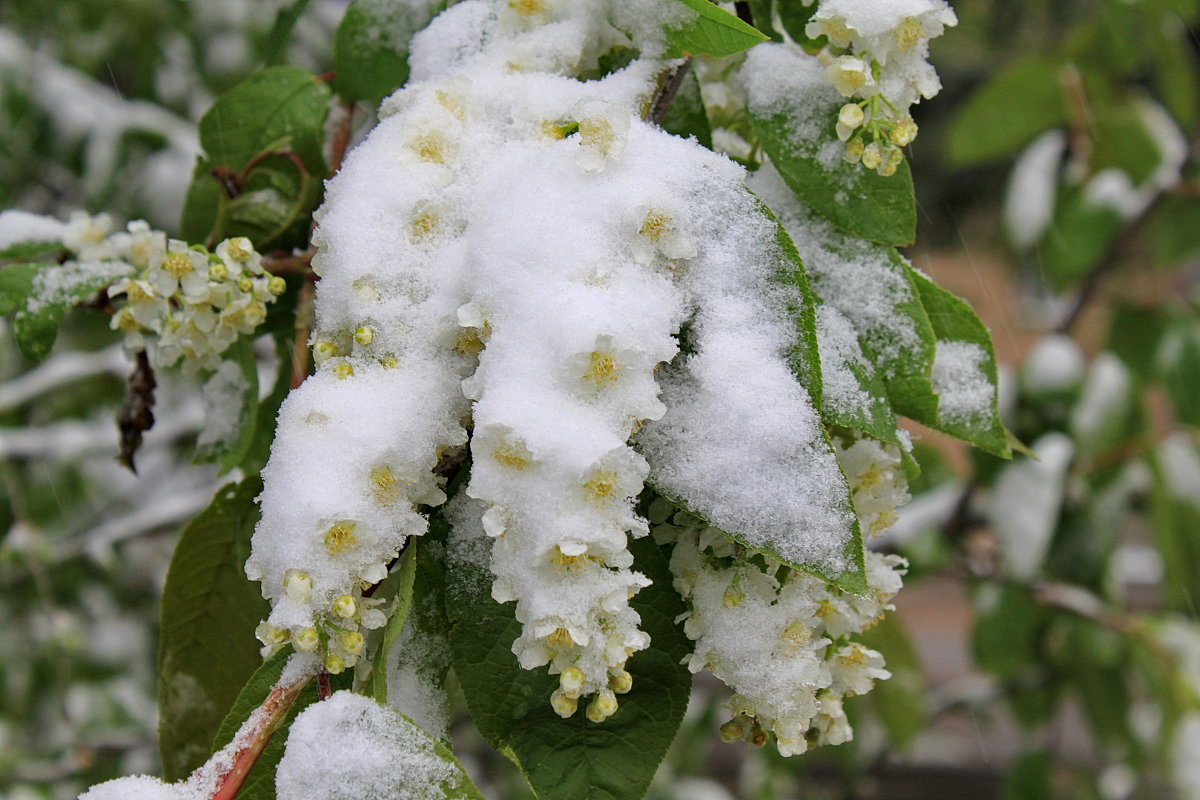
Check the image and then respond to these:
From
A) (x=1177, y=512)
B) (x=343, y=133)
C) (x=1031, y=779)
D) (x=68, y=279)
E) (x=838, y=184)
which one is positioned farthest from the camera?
(x=1031, y=779)

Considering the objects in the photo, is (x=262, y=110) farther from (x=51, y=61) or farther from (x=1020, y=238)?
(x=51, y=61)

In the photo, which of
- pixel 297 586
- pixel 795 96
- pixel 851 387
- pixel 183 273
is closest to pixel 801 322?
pixel 851 387

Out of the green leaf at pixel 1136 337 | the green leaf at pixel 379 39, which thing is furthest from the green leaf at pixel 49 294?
the green leaf at pixel 1136 337

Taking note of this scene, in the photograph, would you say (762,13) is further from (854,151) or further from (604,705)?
(604,705)

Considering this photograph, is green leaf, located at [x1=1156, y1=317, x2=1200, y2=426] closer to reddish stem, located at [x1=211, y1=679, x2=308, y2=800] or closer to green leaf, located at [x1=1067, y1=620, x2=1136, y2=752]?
green leaf, located at [x1=1067, y1=620, x2=1136, y2=752]

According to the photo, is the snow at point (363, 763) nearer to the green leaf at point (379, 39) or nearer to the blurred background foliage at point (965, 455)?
the green leaf at point (379, 39)

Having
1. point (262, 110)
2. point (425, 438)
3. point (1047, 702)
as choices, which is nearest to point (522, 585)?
point (425, 438)
